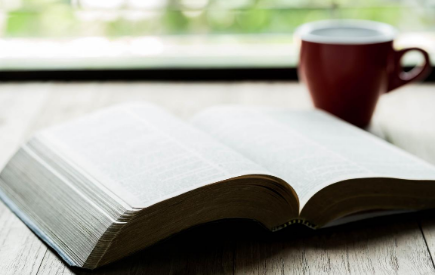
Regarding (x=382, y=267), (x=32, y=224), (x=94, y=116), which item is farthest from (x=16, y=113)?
(x=382, y=267)

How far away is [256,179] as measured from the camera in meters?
0.58

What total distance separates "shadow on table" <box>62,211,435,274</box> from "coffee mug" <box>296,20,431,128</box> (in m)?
0.27

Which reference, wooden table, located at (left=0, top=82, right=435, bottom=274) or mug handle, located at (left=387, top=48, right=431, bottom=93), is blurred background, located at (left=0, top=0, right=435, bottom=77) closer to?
mug handle, located at (left=387, top=48, right=431, bottom=93)

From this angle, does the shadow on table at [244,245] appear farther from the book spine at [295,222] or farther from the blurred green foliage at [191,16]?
the blurred green foliage at [191,16]

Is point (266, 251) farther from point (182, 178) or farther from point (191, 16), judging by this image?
point (191, 16)

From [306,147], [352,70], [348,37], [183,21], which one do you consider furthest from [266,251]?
[183,21]

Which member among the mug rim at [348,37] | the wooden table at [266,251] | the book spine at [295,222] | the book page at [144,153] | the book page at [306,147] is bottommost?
the wooden table at [266,251]

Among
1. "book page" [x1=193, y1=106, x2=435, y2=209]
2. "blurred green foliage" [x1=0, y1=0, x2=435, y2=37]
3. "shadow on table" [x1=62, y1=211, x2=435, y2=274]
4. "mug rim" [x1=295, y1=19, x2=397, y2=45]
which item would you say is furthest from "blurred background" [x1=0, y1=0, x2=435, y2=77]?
"shadow on table" [x1=62, y1=211, x2=435, y2=274]

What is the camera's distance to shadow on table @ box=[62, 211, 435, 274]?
583 millimetres

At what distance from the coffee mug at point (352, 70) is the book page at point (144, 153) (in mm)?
265

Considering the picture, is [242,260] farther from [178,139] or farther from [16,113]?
[16,113]

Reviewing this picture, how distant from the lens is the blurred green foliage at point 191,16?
1317 millimetres

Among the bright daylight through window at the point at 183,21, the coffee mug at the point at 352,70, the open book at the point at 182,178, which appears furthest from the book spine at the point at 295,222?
the bright daylight through window at the point at 183,21

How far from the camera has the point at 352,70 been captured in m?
0.87
